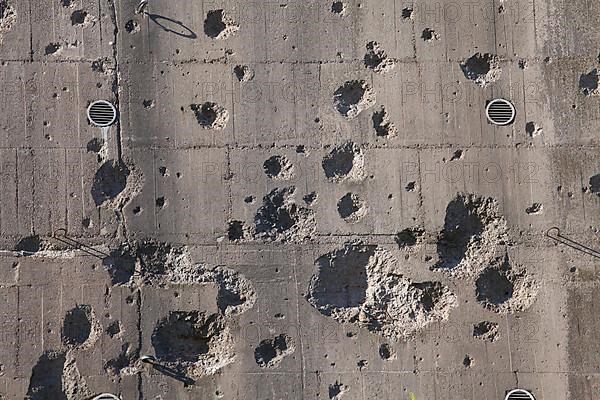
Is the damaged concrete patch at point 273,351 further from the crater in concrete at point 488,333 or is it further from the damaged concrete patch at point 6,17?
the damaged concrete patch at point 6,17

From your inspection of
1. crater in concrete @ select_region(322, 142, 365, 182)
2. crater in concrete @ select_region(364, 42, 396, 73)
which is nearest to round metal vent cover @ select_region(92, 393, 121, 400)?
crater in concrete @ select_region(322, 142, 365, 182)

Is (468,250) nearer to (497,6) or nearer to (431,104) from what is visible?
(431,104)

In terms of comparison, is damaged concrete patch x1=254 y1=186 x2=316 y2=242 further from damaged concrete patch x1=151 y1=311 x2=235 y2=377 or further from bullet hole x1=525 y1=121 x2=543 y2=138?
bullet hole x1=525 y1=121 x2=543 y2=138

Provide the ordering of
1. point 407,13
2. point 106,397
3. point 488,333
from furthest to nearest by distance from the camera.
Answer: point 407,13 → point 488,333 → point 106,397

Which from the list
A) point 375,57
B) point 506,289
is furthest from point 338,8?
point 506,289

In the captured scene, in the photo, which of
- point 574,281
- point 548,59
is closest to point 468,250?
point 574,281

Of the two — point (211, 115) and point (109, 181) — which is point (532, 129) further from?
point (109, 181)
